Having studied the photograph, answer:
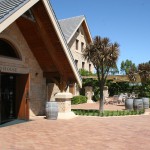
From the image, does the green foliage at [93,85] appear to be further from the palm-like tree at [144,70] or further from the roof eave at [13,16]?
the roof eave at [13,16]

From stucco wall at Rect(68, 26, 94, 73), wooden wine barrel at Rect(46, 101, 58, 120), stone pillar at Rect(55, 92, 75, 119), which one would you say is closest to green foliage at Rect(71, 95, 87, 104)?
stucco wall at Rect(68, 26, 94, 73)

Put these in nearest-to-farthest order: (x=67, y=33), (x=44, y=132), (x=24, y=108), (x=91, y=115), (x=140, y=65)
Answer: (x=44, y=132) < (x=24, y=108) < (x=91, y=115) < (x=140, y=65) < (x=67, y=33)

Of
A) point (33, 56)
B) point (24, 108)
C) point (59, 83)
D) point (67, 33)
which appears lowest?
point (24, 108)

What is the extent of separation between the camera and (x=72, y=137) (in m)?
9.91

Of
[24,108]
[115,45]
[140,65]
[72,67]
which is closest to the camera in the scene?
[24,108]

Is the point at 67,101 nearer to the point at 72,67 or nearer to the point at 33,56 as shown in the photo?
the point at 72,67

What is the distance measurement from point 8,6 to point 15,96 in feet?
17.2

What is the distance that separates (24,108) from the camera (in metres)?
13.9

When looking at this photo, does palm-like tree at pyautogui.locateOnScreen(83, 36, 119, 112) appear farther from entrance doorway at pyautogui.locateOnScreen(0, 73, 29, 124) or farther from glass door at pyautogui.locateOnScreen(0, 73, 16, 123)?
glass door at pyautogui.locateOnScreen(0, 73, 16, 123)

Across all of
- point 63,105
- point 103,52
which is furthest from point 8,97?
point 103,52

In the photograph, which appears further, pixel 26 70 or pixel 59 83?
pixel 59 83

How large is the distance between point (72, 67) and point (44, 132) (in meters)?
4.94

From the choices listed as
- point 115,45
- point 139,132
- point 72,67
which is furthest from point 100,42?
point 139,132

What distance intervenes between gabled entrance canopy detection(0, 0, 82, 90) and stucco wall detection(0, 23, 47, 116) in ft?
1.02
